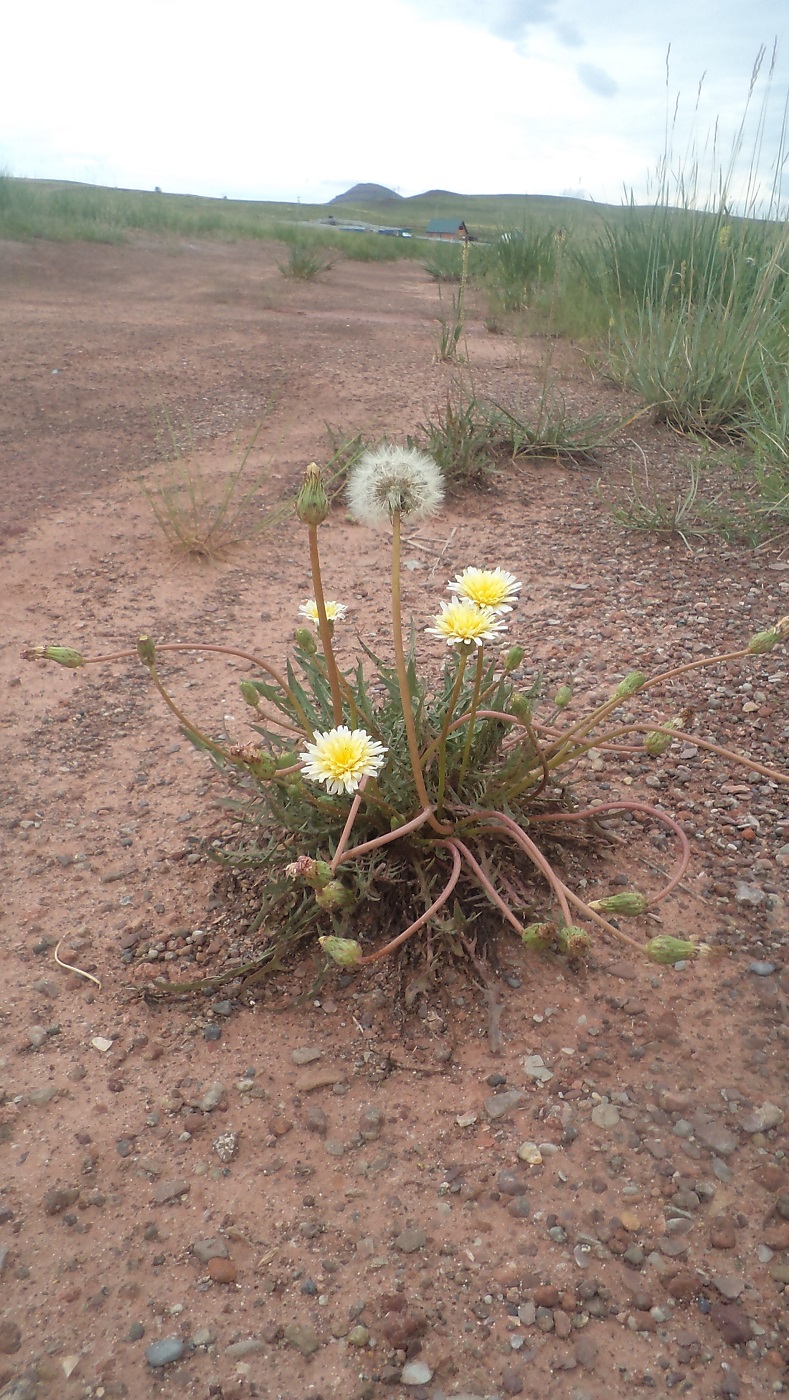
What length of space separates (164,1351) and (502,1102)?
0.65 metres

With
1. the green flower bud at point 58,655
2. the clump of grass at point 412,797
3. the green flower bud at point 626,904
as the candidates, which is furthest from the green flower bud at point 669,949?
the green flower bud at point 58,655

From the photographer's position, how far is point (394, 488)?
1.76 meters

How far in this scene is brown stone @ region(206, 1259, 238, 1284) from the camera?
56.2 inches

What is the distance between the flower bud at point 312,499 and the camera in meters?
1.54

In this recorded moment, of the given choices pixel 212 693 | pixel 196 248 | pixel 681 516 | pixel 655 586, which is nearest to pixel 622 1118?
pixel 212 693

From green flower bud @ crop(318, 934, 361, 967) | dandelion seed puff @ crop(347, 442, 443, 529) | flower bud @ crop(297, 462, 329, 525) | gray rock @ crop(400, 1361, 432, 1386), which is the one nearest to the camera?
gray rock @ crop(400, 1361, 432, 1386)

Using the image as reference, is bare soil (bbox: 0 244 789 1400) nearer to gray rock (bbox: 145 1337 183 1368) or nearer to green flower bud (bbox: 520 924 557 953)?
gray rock (bbox: 145 1337 183 1368)

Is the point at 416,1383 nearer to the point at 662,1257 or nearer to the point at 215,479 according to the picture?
the point at 662,1257

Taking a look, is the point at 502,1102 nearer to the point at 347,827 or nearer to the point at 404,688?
the point at 347,827

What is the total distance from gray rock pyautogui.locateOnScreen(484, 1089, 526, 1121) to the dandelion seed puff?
1074 mm

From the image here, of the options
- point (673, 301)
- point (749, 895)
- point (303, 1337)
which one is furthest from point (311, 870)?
point (673, 301)

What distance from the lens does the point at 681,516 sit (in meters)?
3.88

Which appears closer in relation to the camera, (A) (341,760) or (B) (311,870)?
(B) (311,870)

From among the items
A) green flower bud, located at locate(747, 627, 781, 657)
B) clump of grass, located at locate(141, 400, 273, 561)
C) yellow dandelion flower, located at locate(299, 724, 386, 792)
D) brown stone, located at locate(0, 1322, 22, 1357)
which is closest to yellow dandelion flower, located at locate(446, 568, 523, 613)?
yellow dandelion flower, located at locate(299, 724, 386, 792)
